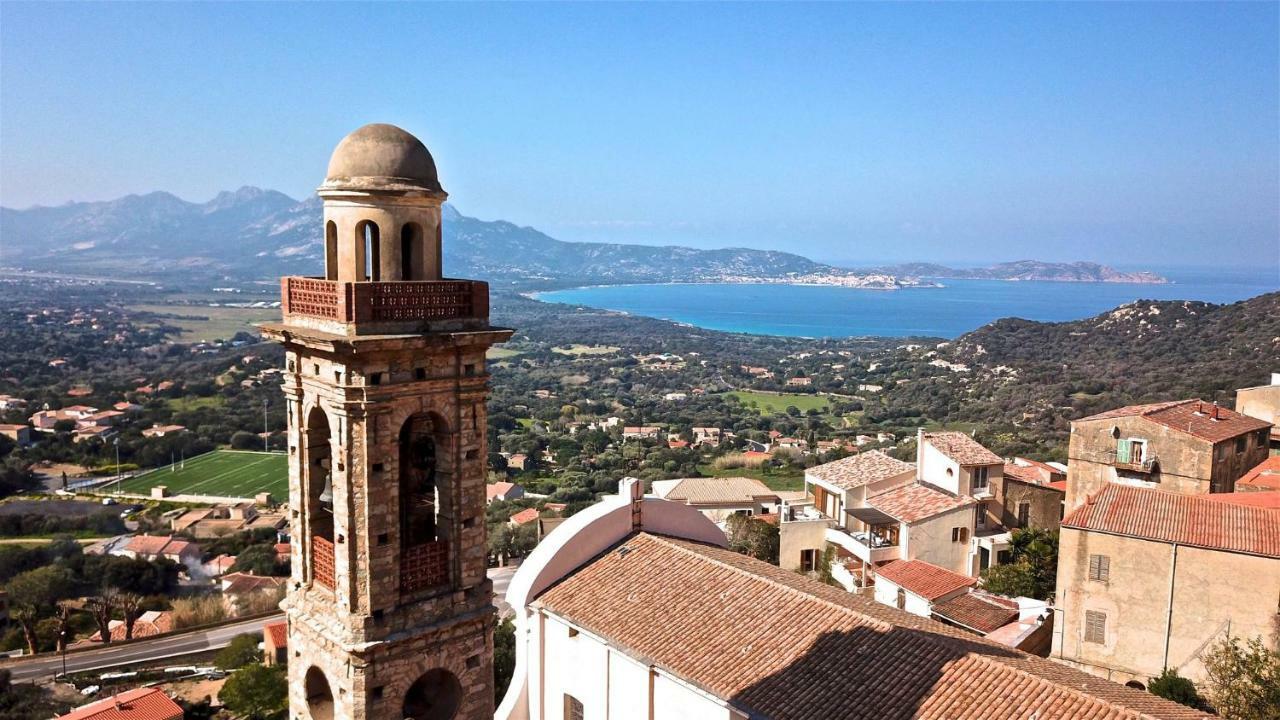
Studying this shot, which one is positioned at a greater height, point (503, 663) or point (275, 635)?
point (503, 663)

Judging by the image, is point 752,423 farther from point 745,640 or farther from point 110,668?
point 745,640

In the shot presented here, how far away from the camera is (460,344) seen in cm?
883

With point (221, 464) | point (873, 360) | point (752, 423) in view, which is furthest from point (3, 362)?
point (873, 360)

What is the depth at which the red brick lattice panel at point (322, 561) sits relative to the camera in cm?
901

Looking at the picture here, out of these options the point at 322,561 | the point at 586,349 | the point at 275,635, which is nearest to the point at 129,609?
the point at 275,635

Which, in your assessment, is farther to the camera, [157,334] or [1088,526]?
[157,334]

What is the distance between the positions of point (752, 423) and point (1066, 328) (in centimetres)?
3934

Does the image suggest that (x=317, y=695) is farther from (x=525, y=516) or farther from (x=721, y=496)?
(x=525, y=516)

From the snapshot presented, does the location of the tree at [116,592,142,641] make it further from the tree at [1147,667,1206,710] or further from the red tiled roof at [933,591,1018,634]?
the tree at [1147,667,1206,710]

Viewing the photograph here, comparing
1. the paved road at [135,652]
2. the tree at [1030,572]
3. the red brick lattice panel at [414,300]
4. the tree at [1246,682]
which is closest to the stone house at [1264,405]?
the tree at [1030,572]

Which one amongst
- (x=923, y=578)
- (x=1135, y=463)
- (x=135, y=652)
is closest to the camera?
(x=923, y=578)

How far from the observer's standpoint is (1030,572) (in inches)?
960

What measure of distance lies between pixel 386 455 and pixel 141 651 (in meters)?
31.0

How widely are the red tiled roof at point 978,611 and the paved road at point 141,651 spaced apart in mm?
15870
